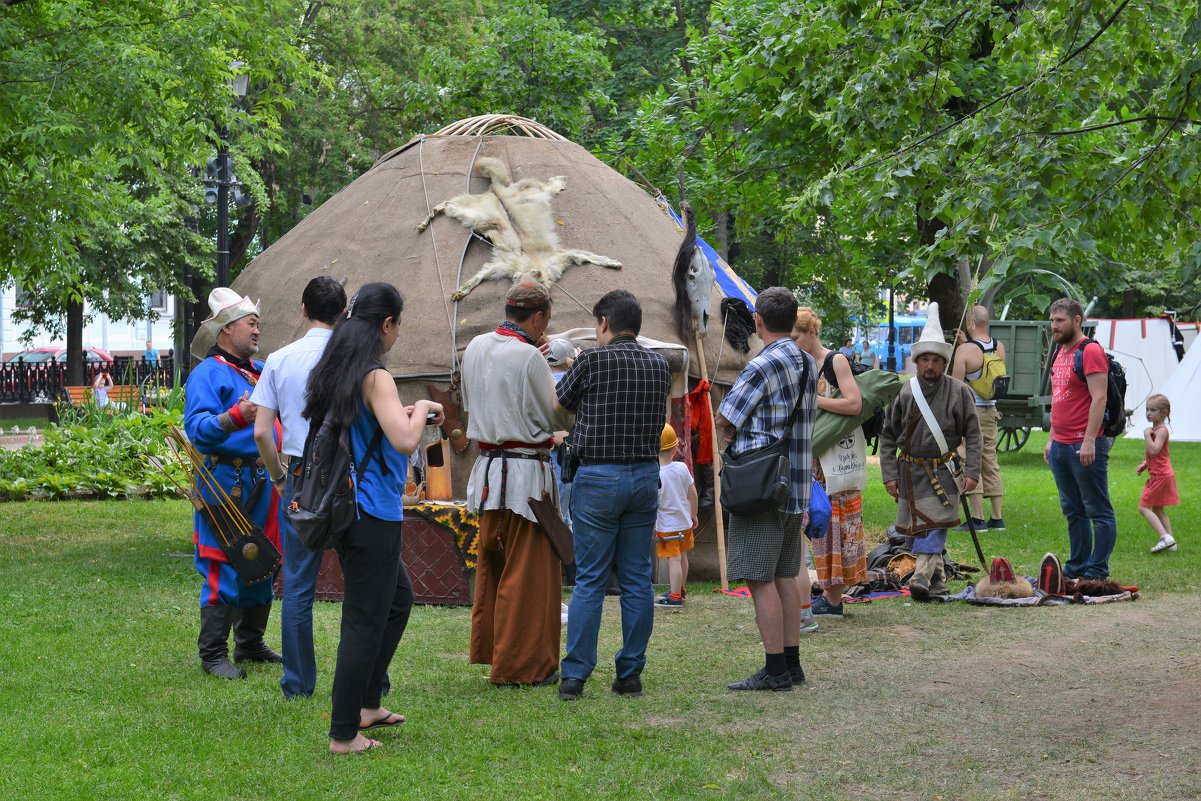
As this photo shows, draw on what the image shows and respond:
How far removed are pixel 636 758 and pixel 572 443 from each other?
4.98 feet

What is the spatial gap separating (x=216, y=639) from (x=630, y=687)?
1.92 metres

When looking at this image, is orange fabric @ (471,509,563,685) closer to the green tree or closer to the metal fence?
the green tree

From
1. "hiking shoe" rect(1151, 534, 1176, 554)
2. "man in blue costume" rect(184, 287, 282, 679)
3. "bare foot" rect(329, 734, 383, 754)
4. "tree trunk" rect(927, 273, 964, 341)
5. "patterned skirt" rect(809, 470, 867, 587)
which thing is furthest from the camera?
"tree trunk" rect(927, 273, 964, 341)

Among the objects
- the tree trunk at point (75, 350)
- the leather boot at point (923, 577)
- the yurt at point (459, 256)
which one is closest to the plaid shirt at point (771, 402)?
the leather boot at point (923, 577)

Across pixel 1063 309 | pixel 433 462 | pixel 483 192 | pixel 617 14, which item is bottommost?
pixel 433 462

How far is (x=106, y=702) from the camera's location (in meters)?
5.74

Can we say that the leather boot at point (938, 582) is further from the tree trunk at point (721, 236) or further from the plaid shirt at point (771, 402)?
the tree trunk at point (721, 236)

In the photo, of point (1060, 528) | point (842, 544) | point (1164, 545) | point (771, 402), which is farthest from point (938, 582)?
point (1060, 528)

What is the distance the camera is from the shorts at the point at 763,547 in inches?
235

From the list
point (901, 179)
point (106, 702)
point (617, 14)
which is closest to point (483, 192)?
point (901, 179)

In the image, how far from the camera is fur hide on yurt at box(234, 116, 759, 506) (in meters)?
9.38

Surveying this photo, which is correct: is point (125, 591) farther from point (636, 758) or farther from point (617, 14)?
point (617, 14)

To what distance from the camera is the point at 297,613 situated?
555cm

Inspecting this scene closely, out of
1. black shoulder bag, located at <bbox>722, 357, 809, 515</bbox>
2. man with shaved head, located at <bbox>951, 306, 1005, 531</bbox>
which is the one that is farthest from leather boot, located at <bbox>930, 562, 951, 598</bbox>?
black shoulder bag, located at <bbox>722, 357, 809, 515</bbox>
